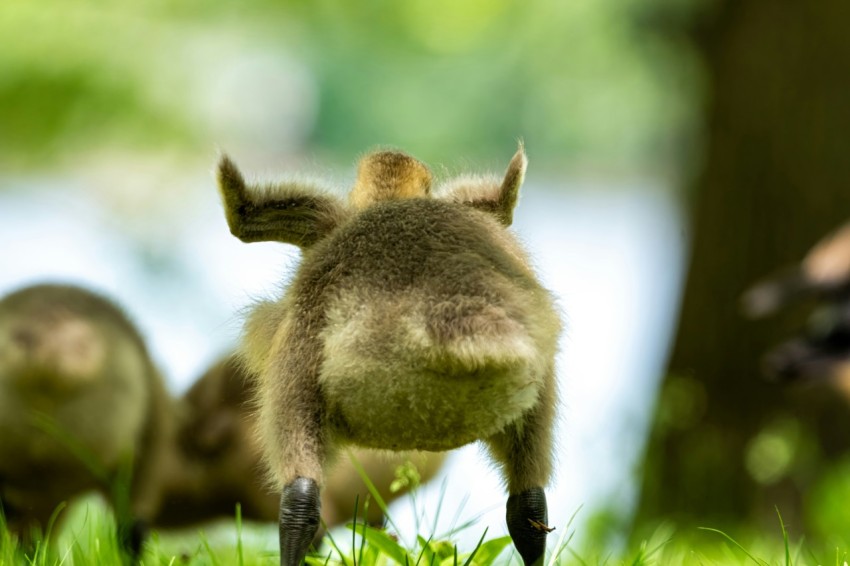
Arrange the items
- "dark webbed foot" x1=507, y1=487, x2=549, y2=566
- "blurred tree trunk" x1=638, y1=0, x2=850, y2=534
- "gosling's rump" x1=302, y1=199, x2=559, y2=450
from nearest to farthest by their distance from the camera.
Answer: "gosling's rump" x1=302, y1=199, x2=559, y2=450, "dark webbed foot" x1=507, y1=487, x2=549, y2=566, "blurred tree trunk" x1=638, y1=0, x2=850, y2=534

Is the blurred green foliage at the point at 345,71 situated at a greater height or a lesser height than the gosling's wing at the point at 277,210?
greater

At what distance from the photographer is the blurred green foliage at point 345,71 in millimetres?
10094

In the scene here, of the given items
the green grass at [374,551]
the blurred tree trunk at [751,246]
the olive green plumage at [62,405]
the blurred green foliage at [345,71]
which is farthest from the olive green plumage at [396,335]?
the blurred green foliage at [345,71]

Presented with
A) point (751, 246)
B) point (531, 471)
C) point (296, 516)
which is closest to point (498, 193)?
point (531, 471)

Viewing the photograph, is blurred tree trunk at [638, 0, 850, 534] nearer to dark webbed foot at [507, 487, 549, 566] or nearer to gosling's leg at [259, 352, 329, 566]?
dark webbed foot at [507, 487, 549, 566]

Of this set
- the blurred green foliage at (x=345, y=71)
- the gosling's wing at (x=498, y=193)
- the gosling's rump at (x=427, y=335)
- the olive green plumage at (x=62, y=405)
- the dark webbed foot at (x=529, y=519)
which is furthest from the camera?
the blurred green foliage at (x=345, y=71)

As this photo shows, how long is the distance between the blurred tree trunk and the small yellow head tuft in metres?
3.73

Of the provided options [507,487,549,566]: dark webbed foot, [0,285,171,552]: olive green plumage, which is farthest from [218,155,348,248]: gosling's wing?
[0,285,171,552]: olive green plumage

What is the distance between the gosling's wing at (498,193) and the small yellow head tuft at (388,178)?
3.3 inches

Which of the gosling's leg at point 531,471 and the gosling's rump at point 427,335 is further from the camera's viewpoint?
the gosling's leg at point 531,471

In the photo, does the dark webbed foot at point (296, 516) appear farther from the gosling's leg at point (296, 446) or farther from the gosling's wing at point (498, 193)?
the gosling's wing at point (498, 193)

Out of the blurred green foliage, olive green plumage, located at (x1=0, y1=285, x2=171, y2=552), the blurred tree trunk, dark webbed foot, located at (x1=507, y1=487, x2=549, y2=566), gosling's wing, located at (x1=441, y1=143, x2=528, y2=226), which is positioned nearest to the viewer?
dark webbed foot, located at (x1=507, y1=487, x2=549, y2=566)

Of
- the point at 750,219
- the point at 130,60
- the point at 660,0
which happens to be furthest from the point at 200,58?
the point at 750,219

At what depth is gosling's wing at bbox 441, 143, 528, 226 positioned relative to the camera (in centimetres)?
246
